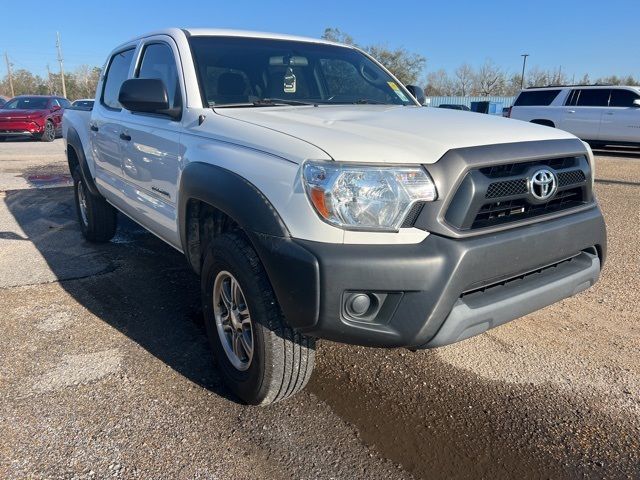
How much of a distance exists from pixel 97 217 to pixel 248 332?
11.1 ft

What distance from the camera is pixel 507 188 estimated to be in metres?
2.31

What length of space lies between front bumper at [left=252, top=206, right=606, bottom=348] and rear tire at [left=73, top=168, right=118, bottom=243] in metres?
3.70

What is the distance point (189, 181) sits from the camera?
111 inches

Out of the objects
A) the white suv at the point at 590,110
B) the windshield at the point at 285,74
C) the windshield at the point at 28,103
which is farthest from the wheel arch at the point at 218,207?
the windshield at the point at 28,103

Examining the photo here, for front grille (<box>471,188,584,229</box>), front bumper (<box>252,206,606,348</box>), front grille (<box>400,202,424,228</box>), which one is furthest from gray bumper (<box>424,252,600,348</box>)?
front grille (<box>400,202,424,228</box>)

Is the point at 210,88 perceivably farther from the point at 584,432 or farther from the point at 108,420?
the point at 584,432

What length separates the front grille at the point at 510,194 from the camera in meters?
2.18

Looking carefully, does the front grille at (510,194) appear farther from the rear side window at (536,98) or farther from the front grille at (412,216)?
the rear side window at (536,98)

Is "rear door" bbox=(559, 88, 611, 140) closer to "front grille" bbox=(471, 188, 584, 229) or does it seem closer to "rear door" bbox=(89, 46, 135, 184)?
"rear door" bbox=(89, 46, 135, 184)

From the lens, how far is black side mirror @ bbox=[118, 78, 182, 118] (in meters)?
3.06

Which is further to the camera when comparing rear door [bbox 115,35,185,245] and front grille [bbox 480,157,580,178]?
rear door [bbox 115,35,185,245]

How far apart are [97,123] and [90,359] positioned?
8.14 ft

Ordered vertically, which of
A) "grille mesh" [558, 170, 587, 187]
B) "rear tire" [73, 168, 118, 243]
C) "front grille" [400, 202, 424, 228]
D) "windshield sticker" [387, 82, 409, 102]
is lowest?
"rear tire" [73, 168, 118, 243]

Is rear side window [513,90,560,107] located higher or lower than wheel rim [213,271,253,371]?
higher
